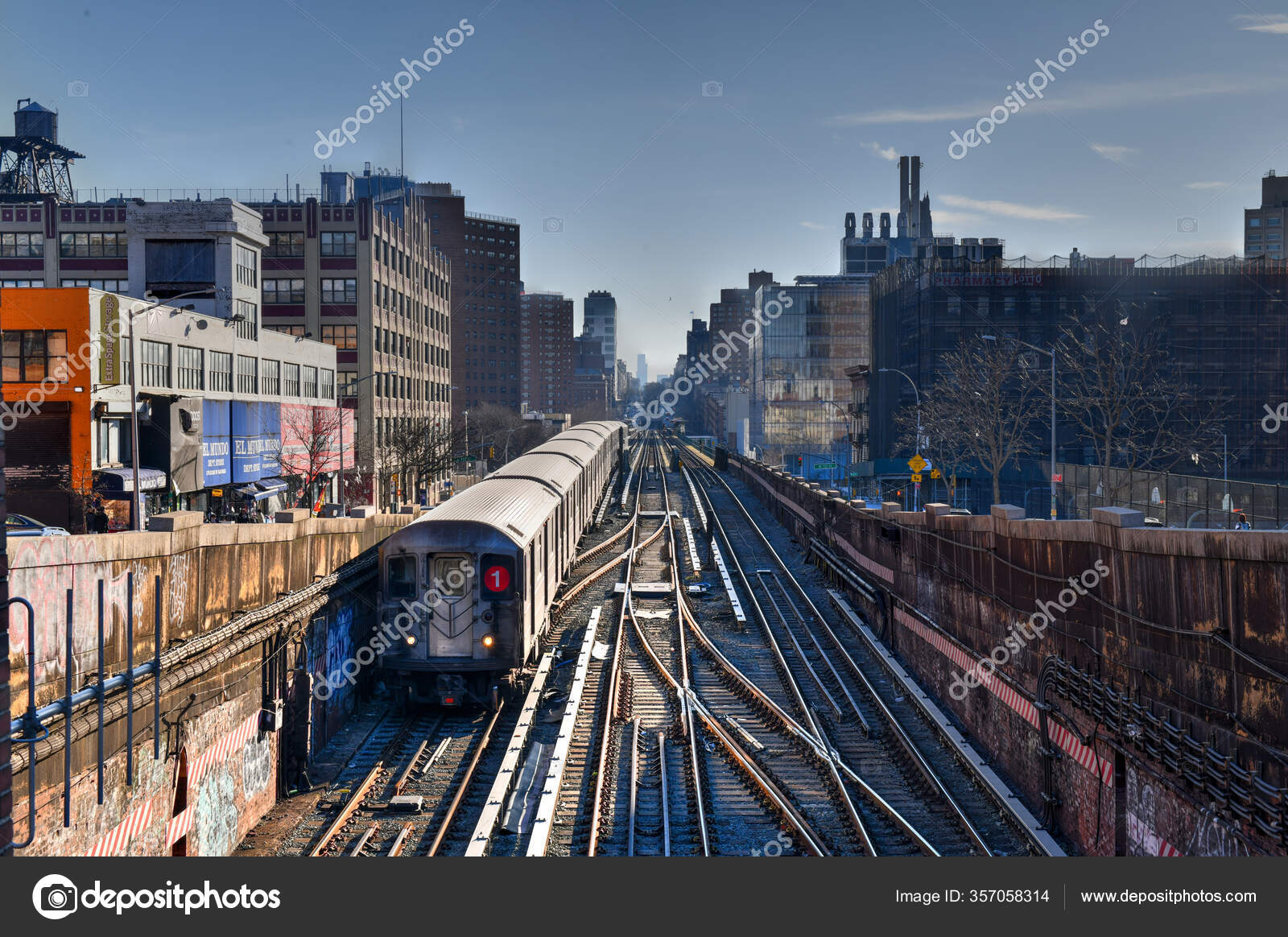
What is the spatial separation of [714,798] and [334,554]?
27.6 ft

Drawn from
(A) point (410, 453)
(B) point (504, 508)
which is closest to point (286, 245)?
(A) point (410, 453)

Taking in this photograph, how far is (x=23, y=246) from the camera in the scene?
5666 cm

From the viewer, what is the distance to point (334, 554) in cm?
1850

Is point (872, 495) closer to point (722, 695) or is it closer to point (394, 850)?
point (722, 695)

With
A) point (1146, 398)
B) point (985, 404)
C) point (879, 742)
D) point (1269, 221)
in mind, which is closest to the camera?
point (879, 742)

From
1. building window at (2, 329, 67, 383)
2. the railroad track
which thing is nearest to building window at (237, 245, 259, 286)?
building window at (2, 329, 67, 383)

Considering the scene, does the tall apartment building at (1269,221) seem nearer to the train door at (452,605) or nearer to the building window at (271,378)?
the building window at (271,378)

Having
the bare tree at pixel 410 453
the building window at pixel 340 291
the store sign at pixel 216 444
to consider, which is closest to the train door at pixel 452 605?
the store sign at pixel 216 444

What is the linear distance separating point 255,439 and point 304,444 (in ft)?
6.36

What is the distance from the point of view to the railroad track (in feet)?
40.8

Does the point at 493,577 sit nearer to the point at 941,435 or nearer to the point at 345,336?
the point at 941,435

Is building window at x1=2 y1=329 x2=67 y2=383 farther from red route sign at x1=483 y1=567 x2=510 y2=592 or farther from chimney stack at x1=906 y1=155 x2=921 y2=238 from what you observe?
chimney stack at x1=906 y1=155 x2=921 y2=238

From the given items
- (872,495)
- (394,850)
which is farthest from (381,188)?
(394,850)

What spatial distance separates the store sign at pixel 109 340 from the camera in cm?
2823
